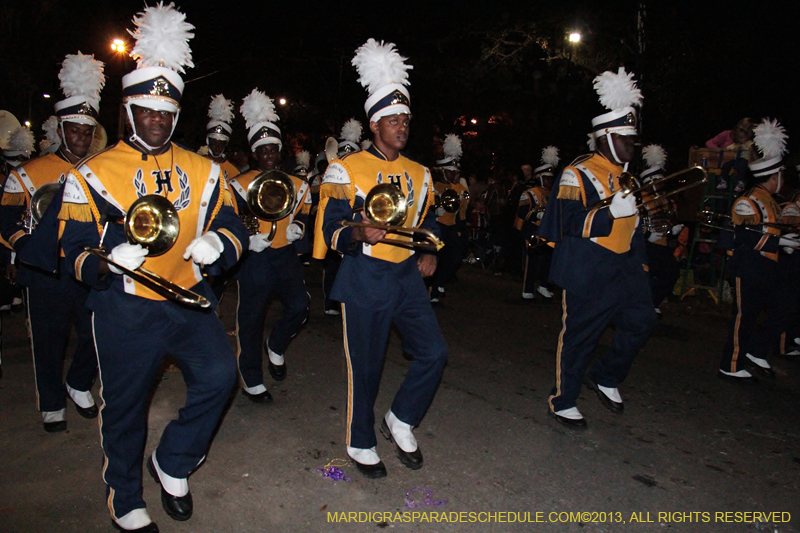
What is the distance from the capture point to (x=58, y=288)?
467 centimetres

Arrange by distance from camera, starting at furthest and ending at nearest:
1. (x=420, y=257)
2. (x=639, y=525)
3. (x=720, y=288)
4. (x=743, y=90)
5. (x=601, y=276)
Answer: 1. (x=743, y=90)
2. (x=720, y=288)
3. (x=601, y=276)
4. (x=420, y=257)
5. (x=639, y=525)

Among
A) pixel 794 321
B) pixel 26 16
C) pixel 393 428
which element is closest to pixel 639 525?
pixel 393 428

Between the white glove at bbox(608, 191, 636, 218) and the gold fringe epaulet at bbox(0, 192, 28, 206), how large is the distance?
4420 millimetres

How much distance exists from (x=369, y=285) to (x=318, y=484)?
128 centimetres

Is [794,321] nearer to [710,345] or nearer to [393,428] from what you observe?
[710,345]

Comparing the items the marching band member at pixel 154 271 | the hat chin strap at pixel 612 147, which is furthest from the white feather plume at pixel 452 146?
the marching band member at pixel 154 271

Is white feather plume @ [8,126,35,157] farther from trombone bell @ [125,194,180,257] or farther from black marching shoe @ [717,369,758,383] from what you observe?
black marching shoe @ [717,369,758,383]

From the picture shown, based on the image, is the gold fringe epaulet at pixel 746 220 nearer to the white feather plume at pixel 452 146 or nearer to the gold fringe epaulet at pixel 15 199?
the white feather plume at pixel 452 146

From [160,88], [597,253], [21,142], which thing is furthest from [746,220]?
[21,142]

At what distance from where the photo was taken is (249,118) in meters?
6.09

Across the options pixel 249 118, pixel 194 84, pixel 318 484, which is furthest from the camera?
pixel 194 84

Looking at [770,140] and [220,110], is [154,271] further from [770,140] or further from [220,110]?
[770,140]

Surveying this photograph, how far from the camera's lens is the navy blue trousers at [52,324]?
4668 mm

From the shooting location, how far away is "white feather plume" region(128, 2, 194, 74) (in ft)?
11.2
